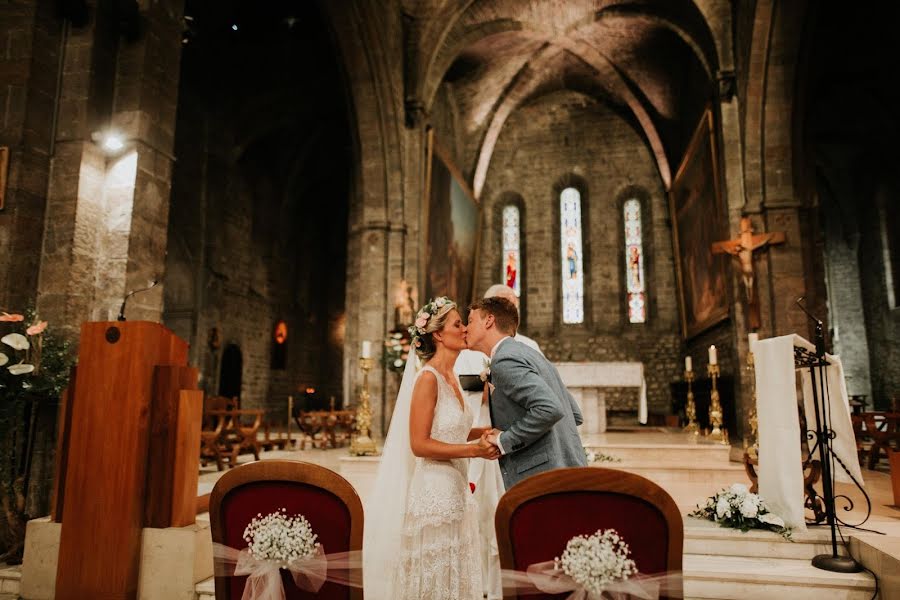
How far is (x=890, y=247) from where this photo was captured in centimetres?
1617

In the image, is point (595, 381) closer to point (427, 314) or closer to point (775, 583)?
point (775, 583)

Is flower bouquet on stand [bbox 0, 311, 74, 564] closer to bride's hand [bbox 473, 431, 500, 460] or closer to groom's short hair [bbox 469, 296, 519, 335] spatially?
groom's short hair [bbox 469, 296, 519, 335]

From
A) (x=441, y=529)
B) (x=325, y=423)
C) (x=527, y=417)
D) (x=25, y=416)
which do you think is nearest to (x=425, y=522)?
(x=441, y=529)

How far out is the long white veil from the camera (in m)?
2.58

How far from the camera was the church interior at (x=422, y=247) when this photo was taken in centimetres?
344

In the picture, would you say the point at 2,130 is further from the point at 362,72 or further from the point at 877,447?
the point at 877,447

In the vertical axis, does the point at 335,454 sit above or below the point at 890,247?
below

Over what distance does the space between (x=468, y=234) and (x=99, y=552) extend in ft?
44.6

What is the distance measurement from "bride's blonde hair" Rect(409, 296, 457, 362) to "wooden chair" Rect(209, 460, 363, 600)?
92 centimetres

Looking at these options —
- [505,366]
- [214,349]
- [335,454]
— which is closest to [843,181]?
[335,454]

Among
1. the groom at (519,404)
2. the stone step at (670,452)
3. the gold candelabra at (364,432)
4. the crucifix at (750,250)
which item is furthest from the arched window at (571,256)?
the groom at (519,404)

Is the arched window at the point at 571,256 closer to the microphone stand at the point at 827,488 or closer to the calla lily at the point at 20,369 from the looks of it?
the microphone stand at the point at 827,488

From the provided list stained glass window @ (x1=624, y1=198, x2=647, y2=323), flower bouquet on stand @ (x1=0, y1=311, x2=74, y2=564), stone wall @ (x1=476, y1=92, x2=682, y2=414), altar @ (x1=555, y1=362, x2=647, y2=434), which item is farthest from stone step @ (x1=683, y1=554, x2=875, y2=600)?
stained glass window @ (x1=624, y1=198, x2=647, y2=323)

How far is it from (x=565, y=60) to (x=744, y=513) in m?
14.7
